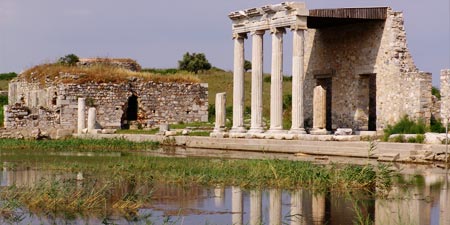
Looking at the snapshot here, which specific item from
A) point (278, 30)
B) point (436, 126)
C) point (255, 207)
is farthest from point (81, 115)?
point (255, 207)

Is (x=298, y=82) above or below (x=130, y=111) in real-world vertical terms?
above

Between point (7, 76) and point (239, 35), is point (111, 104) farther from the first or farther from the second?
point (7, 76)

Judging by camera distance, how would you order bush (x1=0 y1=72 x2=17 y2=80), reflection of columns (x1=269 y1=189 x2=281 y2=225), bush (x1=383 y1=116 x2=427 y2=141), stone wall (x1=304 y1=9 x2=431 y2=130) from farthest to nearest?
1. bush (x1=0 y1=72 x2=17 y2=80)
2. stone wall (x1=304 y1=9 x2=431 y2=130)
3. bush (x1=383 y1=116 x2=427 y2=141)
4. reflection of columns (x1=269 y1=189 x2=281 y2=225)

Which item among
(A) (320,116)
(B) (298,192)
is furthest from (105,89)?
(B) (298,192)

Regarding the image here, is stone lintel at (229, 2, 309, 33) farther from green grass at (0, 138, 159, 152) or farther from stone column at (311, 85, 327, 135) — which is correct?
green grass at (0, 138, 159, 152)

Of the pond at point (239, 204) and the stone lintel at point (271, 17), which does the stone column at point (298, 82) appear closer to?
the stone lintel at point (271, 17)

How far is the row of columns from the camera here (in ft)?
99.1

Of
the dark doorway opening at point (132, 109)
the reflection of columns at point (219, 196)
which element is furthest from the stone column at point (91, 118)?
the reflection of columns at point (219, 196)

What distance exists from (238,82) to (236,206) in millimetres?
19863

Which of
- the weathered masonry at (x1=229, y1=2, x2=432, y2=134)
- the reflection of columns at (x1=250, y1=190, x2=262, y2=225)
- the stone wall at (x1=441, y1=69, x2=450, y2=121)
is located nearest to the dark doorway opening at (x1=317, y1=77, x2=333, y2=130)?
the weathered masonry at (x1=229, y1=2, x2=432, y2=134)

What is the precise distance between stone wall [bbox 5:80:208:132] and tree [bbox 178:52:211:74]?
3040 cm

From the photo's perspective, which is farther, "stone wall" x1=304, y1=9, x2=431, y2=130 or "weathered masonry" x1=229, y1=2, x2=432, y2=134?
"weathered masonry" x1=229, y1=2, x2=432, y2=134

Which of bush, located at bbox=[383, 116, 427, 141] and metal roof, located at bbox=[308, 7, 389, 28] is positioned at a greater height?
metal roof, located at bbox=[308, 7, 389, 28]

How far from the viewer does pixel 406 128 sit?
2828 centimetres
